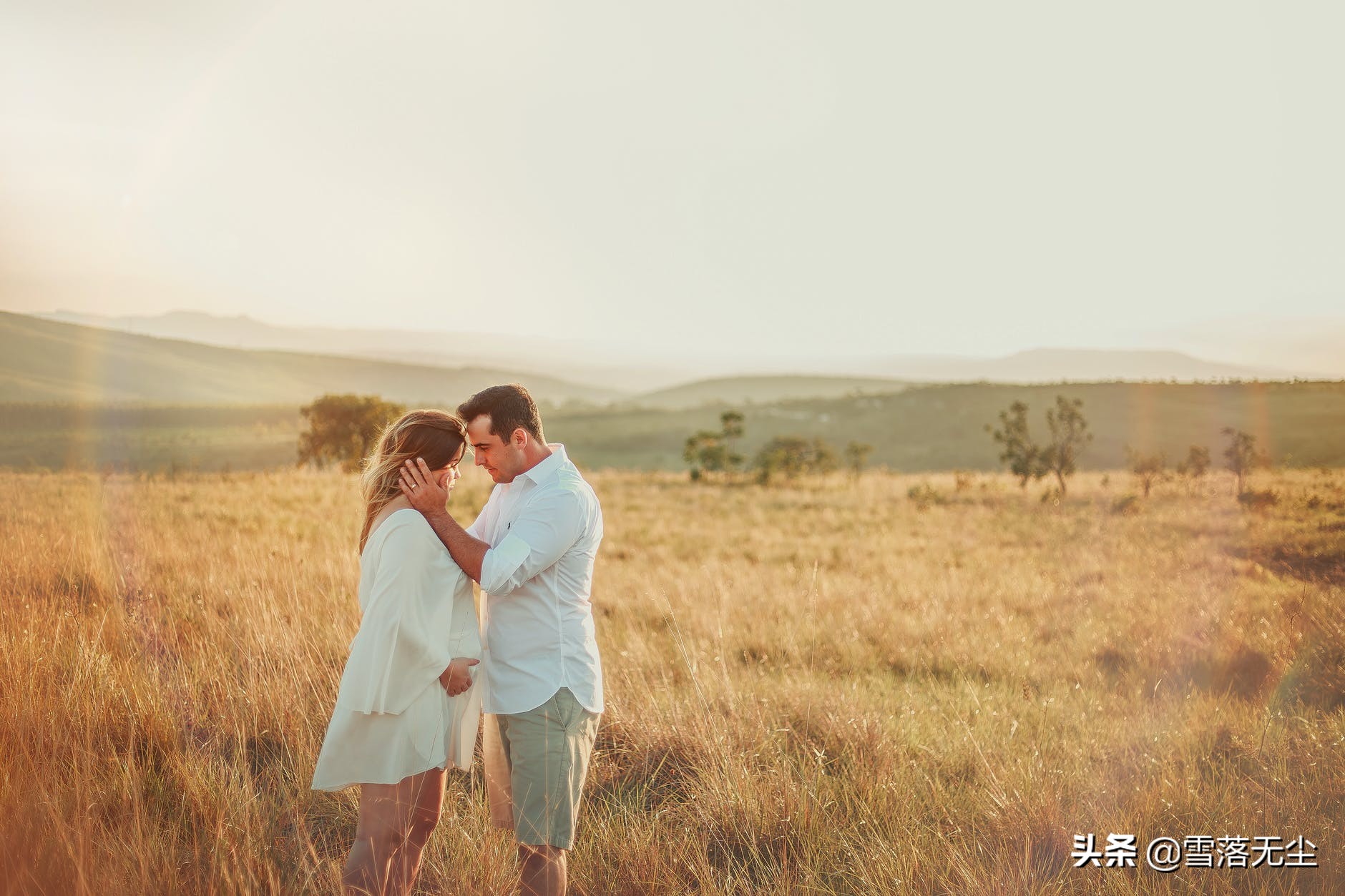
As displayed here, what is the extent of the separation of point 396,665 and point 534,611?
0.54 m

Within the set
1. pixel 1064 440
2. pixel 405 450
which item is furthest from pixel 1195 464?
pixel 405 450

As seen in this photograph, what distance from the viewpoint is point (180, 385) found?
91.9 feet

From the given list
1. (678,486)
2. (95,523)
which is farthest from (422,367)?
(95,523)

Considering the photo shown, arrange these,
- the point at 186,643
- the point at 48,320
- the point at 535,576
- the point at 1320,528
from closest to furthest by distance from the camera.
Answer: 1. the point at 535,576
2. the point at 186,643
3. the point at 48,320
4. the point at 1320,528

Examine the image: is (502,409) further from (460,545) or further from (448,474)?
(460,545)

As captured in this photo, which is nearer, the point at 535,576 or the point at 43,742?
the point at 535,576

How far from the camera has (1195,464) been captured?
63.8ft

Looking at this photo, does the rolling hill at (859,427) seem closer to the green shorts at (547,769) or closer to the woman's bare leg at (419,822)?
the woman's bare leg at (419,822)

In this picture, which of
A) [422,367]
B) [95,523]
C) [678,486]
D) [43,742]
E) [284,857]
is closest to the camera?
[284,857]

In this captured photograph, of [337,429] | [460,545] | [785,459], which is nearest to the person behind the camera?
[460,545]

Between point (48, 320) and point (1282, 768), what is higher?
point (48, 320)

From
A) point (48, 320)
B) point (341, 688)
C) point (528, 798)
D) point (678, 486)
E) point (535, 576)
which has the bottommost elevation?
point (678, 486)

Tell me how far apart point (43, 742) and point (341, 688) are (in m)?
2.28

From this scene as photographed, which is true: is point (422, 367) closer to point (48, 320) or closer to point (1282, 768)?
point (48, 320)
